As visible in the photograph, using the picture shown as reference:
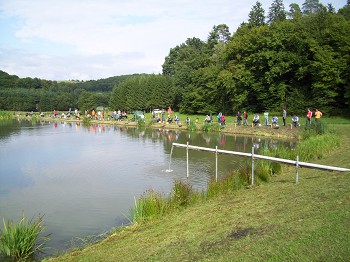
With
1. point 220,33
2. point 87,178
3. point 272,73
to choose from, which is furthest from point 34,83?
point 87,178

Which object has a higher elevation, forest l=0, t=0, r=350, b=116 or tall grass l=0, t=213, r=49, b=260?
forest l=0, t=0, r=350, b=116

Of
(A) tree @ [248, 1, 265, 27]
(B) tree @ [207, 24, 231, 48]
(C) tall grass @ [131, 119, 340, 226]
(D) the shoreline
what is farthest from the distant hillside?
(C) tall grass @ [131, 119, 340, 226]

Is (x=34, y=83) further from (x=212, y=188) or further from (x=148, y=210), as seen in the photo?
(x=148, y=210)

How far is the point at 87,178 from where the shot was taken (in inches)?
655

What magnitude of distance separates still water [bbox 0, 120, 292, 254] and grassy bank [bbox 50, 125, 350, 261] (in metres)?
1.81

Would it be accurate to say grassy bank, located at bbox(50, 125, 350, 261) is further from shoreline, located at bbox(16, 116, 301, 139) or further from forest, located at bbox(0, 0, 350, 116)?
forest, located at bbox(0, 0, 350, 116)

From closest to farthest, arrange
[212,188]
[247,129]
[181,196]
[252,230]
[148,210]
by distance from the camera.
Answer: [252,230] < [148,210] < [181,196] < [212,188] < [247,129]

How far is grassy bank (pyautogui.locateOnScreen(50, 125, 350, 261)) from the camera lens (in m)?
5.69

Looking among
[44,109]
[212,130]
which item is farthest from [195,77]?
[44,109]

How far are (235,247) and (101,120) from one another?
166 ft

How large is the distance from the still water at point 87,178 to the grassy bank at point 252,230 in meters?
1.81

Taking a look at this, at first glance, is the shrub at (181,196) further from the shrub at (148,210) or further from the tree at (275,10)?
the tree at (275,10)

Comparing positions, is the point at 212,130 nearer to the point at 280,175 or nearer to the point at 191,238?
the point at 280,175

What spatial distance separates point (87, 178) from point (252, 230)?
11241 millimetres
